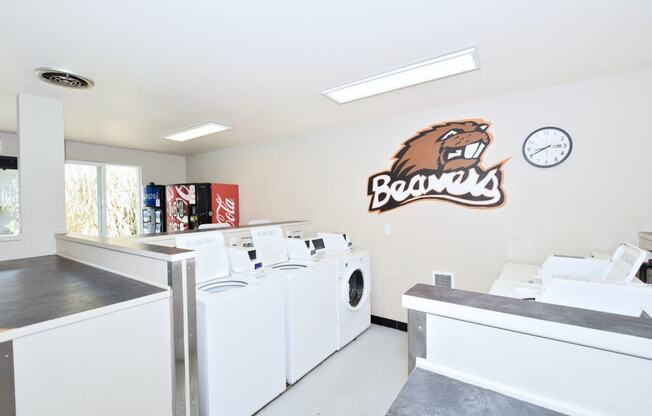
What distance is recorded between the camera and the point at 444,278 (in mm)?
3256

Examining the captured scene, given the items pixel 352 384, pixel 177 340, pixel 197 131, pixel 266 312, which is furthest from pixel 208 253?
pixel 197 131

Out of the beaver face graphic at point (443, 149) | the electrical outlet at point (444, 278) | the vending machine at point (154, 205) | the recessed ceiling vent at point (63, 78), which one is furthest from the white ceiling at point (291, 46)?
the vending machine at point (154, 205)

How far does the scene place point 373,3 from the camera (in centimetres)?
156

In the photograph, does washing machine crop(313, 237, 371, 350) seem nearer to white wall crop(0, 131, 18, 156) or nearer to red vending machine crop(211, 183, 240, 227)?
red vending machine crop(211, 183, 240, 227)

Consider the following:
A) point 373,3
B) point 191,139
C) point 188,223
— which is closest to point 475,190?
point 373,3

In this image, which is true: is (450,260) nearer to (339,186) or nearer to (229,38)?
(339,186)

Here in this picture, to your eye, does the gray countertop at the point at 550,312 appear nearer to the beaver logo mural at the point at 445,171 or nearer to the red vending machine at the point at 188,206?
the beaver logo mural at the point at 445,171

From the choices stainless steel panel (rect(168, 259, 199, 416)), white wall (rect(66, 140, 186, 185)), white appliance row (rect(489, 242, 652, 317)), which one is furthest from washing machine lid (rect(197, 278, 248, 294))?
white wall (rect(66, 140, 186, 185))

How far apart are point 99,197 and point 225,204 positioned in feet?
7.17

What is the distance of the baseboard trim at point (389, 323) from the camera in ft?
11.6

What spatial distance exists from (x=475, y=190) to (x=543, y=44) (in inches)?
56.3

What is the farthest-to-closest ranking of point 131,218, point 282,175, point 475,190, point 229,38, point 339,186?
point 131,218
point 282,175
point 339,186
point 475,190
point 229,38

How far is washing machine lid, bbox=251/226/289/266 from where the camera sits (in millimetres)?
2943

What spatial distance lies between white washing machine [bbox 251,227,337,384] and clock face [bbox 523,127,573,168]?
2182 millimetres
